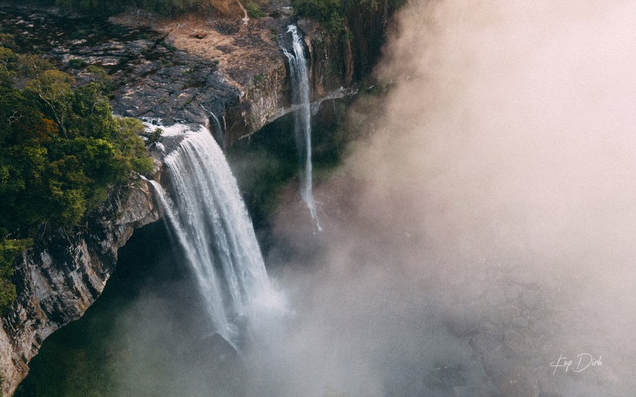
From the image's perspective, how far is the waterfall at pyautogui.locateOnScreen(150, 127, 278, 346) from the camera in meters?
21.3

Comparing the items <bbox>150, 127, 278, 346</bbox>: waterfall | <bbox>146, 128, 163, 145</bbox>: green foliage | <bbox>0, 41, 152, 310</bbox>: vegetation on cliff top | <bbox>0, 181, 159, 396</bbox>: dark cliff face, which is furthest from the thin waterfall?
<bbox>0, 181, 159, 396</bbox>: dark cliff face

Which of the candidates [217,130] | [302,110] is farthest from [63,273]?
[302,110]

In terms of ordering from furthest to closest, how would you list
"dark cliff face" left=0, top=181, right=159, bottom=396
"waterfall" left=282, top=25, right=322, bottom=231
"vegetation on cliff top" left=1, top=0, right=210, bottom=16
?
"vegetation on cliff top" left=1, top=0, right=210, bottom=16, "waterfall" left=282, top=25, right=322, bottom=231, "dark cliff face" left=0, top=181, right=159, bottom=396

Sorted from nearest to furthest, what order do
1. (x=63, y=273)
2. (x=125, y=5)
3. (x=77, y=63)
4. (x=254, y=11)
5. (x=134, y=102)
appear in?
(x=63, y=273)
(x=134, y=102)
(x=77, y=63)
(x=125, y=5)
(x=254, y=11)

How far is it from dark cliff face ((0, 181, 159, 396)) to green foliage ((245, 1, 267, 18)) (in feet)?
51.4

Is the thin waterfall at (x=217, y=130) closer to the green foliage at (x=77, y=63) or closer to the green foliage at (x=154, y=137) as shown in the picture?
the green foliage at (x=154, y=137)

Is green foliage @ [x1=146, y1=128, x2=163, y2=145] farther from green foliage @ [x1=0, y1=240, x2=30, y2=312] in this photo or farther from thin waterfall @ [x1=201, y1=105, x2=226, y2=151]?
green foliage @ [x1=0, y1=240, x2=30, y2=312]

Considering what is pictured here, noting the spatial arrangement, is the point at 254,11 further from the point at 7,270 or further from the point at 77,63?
the point at 7,270

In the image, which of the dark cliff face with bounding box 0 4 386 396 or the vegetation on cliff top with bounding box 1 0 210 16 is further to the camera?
the vegetation on cliff top with bounding box 1 0 210 16

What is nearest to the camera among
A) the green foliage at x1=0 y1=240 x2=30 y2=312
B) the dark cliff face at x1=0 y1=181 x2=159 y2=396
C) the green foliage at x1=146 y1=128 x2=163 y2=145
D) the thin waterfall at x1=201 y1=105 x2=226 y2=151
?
the green foliage at x1=0 y1=240 x2=30 y2=312

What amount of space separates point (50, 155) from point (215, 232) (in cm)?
883

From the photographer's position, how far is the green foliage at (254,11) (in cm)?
3019

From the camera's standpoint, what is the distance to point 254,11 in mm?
A: 30188

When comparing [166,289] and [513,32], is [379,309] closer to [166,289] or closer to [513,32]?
[166,289]
